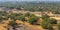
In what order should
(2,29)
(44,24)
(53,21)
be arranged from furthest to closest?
(53,21), (44,24), (2,29)

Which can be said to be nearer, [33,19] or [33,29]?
[33,29]

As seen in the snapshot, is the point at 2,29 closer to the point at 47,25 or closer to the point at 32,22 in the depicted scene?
the point at 47,25

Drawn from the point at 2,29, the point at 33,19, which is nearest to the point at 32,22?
the point at 33,19

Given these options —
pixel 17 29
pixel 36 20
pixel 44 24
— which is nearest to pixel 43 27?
pixel 44 24

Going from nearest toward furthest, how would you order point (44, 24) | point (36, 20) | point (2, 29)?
point (2, 29) → point (44, 24) → point (36, 20)

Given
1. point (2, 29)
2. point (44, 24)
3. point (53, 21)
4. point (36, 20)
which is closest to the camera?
point (2, 29)

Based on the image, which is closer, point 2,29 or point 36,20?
point 2,29

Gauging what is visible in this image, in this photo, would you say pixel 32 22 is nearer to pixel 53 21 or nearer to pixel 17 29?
pixel 53 21

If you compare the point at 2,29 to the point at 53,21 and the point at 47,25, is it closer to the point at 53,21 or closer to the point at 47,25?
the point at 47,25
